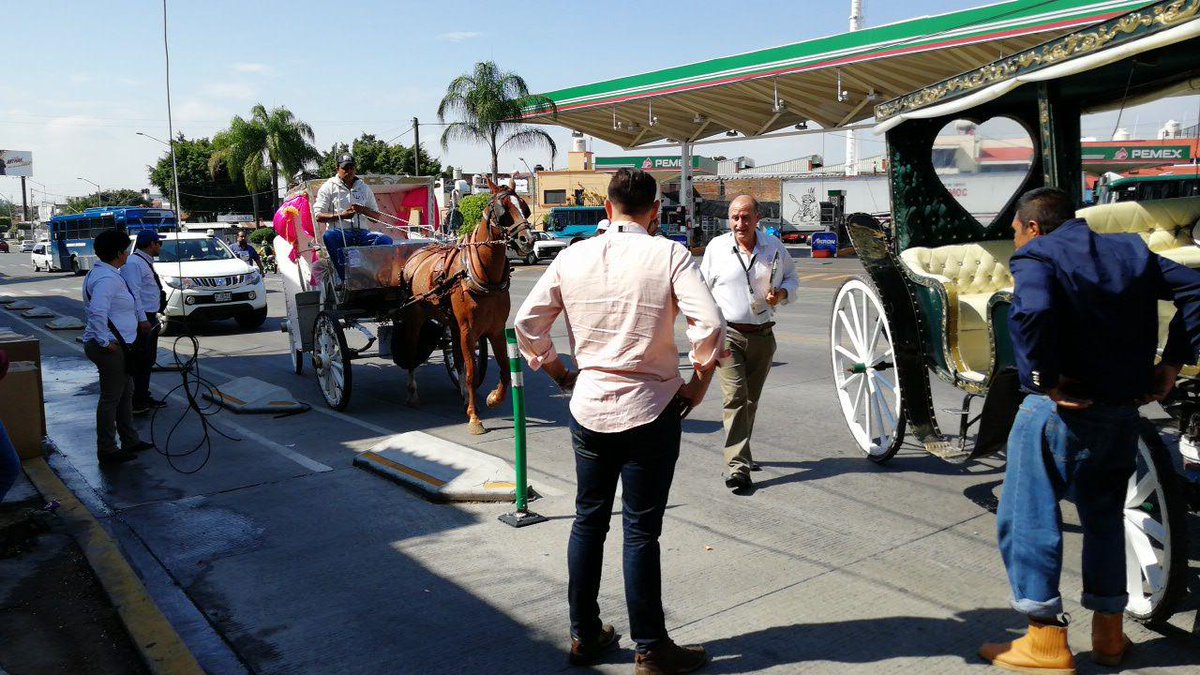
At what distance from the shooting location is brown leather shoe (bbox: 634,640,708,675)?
11.9 ft

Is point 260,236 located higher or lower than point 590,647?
higher

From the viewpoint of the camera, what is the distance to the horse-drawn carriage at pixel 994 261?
3.92 metres

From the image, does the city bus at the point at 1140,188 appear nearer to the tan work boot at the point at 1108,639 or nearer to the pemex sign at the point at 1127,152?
the pemex sign at the point at 1127,152

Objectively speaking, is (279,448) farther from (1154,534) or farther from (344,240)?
(1154,534)

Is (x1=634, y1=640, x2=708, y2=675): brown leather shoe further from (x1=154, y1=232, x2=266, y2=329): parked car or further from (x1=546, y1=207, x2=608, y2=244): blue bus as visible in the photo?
(x1=546, y1=207, x2=608, y2=244): blue bus

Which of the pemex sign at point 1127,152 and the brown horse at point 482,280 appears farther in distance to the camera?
the brown horse at point 482,280

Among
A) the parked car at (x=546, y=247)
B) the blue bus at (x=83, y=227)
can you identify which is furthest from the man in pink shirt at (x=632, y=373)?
the blue bus at (x=83, y=227)

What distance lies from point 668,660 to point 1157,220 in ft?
13.5

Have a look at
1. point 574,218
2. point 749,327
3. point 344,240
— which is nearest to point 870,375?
point 749,327

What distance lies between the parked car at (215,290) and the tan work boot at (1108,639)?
1563 cm

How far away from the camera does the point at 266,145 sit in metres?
54.7

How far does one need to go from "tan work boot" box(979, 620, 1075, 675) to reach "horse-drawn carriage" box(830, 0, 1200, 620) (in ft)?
1.63

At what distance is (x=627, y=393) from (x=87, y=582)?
3.38 metres

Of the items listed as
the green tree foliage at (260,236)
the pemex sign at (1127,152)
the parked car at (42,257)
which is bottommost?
the pemex sign at (1127,152)
